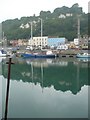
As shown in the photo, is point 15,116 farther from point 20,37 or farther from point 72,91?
point 20,37

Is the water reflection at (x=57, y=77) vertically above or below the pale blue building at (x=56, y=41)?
below

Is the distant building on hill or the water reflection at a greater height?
the distant building on hill

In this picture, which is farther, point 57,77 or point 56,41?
point 56,41

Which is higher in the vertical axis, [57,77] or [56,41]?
[56,41]

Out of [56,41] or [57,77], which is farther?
[56,41]

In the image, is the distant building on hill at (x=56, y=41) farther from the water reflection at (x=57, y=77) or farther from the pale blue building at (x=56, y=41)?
the water reflection at (x=57, y=77)

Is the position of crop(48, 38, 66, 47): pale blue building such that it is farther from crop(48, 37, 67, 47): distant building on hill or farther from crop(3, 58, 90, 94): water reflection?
crop(3, 58, 90, 94): water reflection

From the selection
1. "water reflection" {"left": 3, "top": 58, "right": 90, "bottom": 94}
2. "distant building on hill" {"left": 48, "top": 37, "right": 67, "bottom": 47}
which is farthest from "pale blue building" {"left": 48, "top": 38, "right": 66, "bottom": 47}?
"water reflection" {"left": 3, "top": 58, "right": 90, "bottom": 94}

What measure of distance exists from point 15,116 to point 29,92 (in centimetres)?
342

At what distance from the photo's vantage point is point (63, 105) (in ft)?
28.7

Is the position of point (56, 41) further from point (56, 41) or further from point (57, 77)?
point (57, 77)

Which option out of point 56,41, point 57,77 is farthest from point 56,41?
point 57,77

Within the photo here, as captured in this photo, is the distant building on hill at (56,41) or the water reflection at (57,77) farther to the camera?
the distant building on hill at (56,41)

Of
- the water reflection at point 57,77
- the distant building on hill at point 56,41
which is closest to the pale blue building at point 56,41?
the distant building on hill at point 56,41
